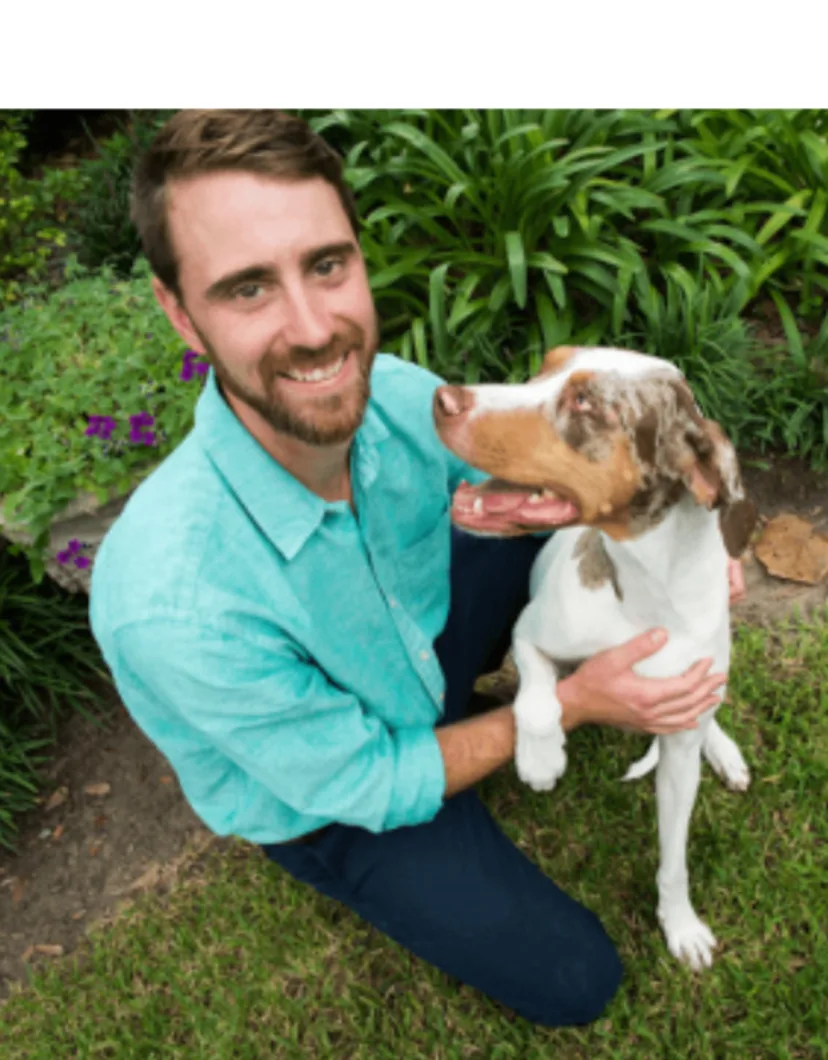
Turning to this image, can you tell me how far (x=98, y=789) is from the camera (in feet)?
13.0

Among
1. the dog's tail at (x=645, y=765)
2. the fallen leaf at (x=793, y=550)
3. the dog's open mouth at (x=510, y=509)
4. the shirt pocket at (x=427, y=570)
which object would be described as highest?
the dog's open mouth at (x=510, y=509)

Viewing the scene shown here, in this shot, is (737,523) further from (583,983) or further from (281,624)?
(583,983)

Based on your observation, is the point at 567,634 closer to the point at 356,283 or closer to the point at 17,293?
the point at 356,283

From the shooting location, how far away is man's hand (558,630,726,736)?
7.66 feet

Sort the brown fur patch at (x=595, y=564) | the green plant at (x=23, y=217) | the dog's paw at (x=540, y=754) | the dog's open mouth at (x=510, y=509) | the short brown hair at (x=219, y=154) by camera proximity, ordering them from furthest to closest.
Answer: the green plant at (x=23, y=217)
the dog's paw at (x=540, y=754)
the brown fur patch at (x=595, y=564)
the dog's open mouth at (x=510, y=509)
the short brown hair at (x=219, y=154)

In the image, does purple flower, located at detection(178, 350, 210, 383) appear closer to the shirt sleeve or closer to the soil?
the soil

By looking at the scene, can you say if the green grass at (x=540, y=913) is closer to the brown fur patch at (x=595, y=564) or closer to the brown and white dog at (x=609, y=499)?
the brown and white dog at (x=609, y=499)

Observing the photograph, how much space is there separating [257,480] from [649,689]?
1.07m

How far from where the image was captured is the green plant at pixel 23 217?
4812 mm

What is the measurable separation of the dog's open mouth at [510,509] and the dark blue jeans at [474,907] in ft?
3.44

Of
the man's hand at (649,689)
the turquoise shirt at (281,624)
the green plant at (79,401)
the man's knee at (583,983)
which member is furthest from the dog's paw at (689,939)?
the green plant at (79,401)

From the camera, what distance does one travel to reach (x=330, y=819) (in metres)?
2.51

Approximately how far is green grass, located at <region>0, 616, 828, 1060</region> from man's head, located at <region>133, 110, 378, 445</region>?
6.12 feet

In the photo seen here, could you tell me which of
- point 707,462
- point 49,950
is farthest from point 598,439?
point 49,950
